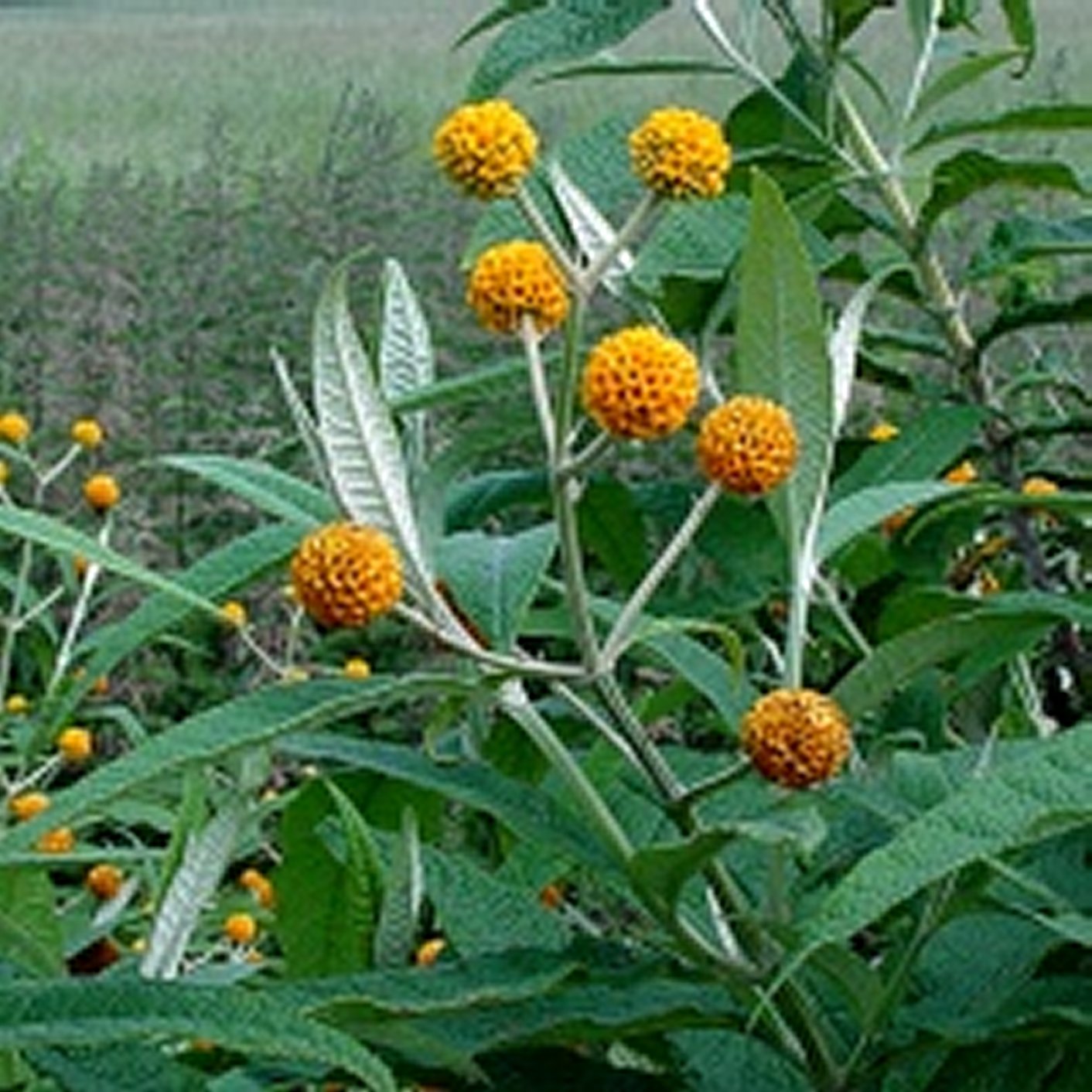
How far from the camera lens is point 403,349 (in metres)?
0.85

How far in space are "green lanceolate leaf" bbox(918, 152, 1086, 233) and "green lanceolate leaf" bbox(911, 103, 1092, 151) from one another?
17 millimetres

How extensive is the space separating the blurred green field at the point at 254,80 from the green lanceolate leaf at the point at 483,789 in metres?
5.55

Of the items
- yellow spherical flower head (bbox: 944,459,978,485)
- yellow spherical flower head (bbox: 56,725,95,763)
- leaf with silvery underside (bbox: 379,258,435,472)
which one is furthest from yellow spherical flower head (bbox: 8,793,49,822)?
leaf with silvery underside (bbox: 379,258,435,472)

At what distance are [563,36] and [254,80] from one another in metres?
11.3

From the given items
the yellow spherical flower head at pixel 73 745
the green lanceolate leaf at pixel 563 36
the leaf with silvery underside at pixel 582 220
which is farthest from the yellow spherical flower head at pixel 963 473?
the yellow spherical flower head at pixel 73 745

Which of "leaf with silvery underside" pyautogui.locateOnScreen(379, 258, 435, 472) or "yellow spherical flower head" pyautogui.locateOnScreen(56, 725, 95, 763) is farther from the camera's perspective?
"yellow spherical flower head" pyautogui.locateOnScreen(56, 725, 95, 763)

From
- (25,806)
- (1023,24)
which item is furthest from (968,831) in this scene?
(25,806)

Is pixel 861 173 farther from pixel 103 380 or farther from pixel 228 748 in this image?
pixel 103 380

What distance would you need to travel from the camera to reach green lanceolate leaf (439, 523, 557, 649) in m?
0.77

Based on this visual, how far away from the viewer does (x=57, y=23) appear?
1902cm

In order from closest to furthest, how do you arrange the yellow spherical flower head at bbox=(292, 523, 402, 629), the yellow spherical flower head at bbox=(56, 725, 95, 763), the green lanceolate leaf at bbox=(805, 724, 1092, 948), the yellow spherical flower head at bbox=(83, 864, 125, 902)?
1. the green lanceolate leaf at bbox=(805, 724, 1092, 948)
2. the yellow spherical flower head at bbox=(292, 523, 402, 629)
3. the yellow spherical flower head at bbox=(83, 864, 125, 902)
4. the yellow spherical flower head at bbox=(56, 725, 95, 763)

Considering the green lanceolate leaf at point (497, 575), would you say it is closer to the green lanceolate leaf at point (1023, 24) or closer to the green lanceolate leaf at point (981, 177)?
the green lanceolate leaf at point (981, 177)

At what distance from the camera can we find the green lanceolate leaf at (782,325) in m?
0.73

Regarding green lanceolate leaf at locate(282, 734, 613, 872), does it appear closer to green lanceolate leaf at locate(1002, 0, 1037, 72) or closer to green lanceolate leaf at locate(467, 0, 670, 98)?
green lanceolate leaf at locate(467, 0, 670, 98)
